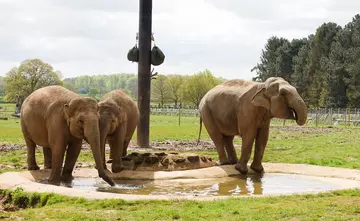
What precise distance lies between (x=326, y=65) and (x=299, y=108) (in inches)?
2497

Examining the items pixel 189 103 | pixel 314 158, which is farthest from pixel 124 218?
pixel 189 103

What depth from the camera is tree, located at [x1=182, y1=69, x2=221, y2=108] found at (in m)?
105

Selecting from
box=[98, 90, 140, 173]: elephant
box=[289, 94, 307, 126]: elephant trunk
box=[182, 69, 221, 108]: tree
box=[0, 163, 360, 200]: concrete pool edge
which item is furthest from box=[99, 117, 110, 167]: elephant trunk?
box=[182, 69, 221, 108]: tree

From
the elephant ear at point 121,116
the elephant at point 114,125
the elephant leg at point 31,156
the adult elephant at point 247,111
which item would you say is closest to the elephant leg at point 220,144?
the adult elephant at point 247,111

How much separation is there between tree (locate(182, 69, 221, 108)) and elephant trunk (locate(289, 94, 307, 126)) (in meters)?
92.1

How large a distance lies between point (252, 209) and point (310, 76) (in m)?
73.3

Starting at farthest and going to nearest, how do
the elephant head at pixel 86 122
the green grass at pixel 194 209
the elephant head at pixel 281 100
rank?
the elephant head at pixel 281 100 → the elephant head at pixel 86 122 → the green grass at pixel 194 209

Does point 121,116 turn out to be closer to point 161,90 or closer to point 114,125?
point 114,125

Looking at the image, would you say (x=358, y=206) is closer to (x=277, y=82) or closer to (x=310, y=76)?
(x=277, y=82)

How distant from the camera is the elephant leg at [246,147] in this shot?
12.3 m

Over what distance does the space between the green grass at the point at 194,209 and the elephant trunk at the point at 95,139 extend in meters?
1.44

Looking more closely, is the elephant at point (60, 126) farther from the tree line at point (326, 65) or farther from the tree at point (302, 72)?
the tree at point (302, 72)

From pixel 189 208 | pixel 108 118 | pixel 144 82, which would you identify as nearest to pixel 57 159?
pixel 108 118

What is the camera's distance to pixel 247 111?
40.3 ft
